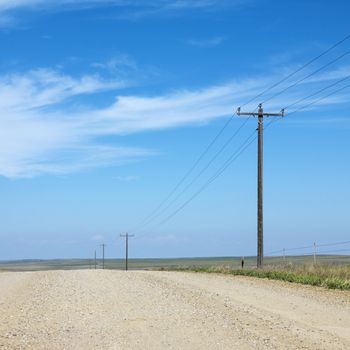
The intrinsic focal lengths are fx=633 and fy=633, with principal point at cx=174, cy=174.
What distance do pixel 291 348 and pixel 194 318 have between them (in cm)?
391

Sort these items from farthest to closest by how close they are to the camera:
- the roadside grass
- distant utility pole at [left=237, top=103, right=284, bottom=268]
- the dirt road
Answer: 1. distant utility pole at [left=237, top=103, right=284, bottom=268]
2. the roadside grass
3. the dirt road

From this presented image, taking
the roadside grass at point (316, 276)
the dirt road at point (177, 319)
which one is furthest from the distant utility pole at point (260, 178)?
the dirt road at point (177, 319)

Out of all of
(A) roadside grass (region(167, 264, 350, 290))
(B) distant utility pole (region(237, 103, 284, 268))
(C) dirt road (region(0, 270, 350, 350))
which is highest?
(B) distant utility pole (region(237, 103, 284, 268))

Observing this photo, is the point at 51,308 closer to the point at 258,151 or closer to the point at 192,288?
the point at 192,288

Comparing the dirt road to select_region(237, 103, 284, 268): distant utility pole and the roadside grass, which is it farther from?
select_region(237, 103, 284, 268): distant utility pole

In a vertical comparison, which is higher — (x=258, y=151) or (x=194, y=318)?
(x=258, y=151)

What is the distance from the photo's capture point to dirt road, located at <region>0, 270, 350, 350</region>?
34.0 feet

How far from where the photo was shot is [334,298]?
17688mm

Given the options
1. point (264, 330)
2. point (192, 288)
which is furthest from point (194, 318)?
point (192, 288)

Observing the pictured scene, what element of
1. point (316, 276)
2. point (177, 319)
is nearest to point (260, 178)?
point (316, 276)

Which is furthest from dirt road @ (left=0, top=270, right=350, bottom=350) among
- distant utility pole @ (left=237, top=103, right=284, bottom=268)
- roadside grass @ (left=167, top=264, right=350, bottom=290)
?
distant utility pole @ (left=237, top=103, right=284, bottom=268)

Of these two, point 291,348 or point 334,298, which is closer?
point 291,348

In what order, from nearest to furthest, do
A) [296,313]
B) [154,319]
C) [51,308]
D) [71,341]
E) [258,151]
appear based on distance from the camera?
1. [71,341]
2. [154,319]
3. [296,313]
4. [51,308]
5. [258,151]

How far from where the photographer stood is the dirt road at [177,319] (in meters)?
10.4
